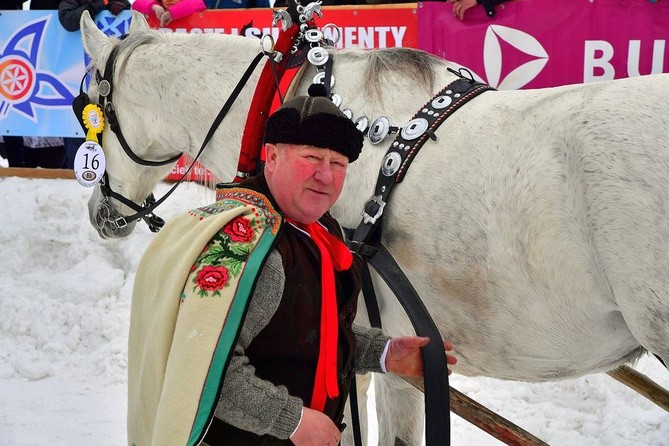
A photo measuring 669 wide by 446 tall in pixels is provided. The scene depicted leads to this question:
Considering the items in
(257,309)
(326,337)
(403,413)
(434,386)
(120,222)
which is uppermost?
(257,309)

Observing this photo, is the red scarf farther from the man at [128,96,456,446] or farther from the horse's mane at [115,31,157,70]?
the horse's mane at [115,31,157,70]

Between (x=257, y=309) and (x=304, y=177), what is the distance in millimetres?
302

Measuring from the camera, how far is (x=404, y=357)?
77.4 inches

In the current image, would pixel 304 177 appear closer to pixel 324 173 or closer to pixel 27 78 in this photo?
pixel 324 173

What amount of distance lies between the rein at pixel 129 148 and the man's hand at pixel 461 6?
2.34 metres

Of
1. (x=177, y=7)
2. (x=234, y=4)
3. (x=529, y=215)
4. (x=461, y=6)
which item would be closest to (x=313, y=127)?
(x=529, y=215)

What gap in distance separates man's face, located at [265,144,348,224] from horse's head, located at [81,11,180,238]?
1749 millimetres

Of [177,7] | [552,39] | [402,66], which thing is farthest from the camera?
[177,7]

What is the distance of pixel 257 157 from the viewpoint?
2.74m

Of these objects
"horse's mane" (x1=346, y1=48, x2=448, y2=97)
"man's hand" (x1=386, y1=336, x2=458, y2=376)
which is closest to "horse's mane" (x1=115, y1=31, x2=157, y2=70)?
"horse's mane" (x1=346, y1=48, x2=448, y2=97)

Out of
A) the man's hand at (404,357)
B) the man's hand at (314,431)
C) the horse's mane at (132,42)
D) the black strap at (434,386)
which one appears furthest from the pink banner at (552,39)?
the man's hand at (314,431)

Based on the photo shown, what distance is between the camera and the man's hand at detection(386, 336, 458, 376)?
1949 mm

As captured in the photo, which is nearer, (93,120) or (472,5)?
(93,120)

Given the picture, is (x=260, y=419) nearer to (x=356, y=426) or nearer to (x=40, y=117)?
(x=356, y=426)
